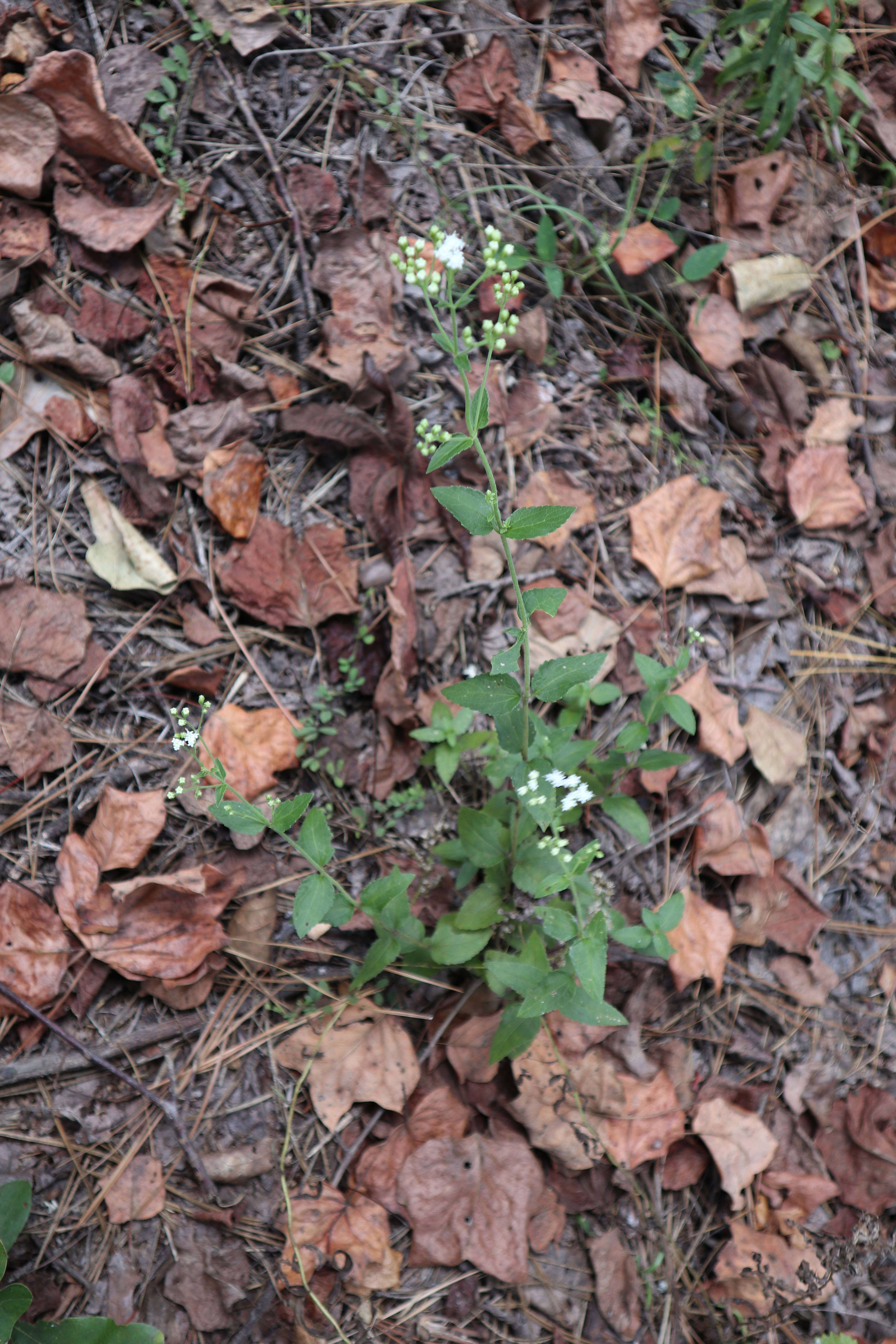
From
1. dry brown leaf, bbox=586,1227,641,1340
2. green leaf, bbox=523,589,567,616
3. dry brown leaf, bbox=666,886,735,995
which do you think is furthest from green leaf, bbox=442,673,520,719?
dry brown leaf, bbox=586,1227,641,1340

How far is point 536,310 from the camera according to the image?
3.23 metres

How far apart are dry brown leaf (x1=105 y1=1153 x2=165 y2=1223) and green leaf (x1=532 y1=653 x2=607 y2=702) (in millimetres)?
1882

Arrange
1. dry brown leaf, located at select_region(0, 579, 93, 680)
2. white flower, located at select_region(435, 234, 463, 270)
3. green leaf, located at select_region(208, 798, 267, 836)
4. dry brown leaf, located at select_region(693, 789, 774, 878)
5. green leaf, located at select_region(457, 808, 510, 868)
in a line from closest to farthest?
white flower, located at select_region(435, 234, 463, 270)
green leaf, located at select_region(208, 798, 267, 836)
green leaf, located at select_region(457, 808, 510, 868)
dry brown leaf, located at select_region(0, 579, 93, 680)
dry brown leaf, located at select_region(693, 789, 774, 878)

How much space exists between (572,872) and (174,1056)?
4.79 feet

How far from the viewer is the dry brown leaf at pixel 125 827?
2.60m

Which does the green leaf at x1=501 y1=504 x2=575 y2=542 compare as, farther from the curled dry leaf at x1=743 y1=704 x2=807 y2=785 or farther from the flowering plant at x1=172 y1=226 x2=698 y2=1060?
the curled dry leaf at x1=743 y1=704 x2=807 y2=785

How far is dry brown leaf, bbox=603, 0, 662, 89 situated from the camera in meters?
3.40

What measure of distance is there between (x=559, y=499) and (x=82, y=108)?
85.8 inches

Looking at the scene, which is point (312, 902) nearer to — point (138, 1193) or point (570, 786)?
point (570, 786)

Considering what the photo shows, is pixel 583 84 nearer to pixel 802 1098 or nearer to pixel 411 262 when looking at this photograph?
pixel 411 262

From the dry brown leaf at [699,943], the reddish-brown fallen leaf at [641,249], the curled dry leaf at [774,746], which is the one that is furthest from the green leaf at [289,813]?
the reddish-brown fallen leaf at [641,249]

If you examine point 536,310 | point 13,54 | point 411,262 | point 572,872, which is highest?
point 13,54

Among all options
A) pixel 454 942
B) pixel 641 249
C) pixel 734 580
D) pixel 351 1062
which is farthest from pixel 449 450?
pixel 641 249

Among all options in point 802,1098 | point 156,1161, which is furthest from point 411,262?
point 802,1098
